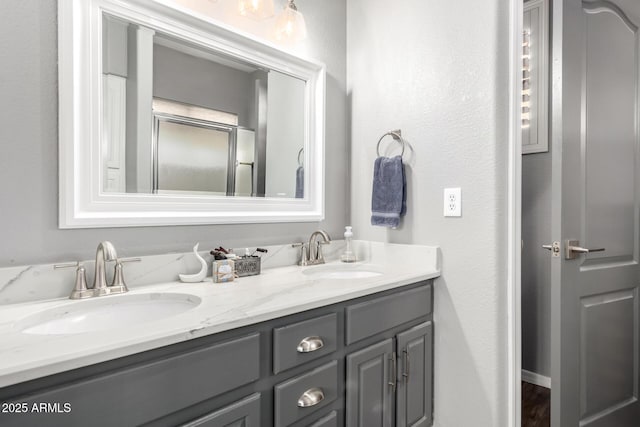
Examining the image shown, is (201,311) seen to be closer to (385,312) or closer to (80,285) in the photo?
(80,285)

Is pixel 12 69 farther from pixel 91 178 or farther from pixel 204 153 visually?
pixel 204 153

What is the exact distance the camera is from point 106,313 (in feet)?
3.54

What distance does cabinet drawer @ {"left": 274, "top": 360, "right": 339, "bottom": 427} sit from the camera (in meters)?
1.00

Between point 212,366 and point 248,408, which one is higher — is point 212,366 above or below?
above

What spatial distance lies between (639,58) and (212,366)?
7.50ft

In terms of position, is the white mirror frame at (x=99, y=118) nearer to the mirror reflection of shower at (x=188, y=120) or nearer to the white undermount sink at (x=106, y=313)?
the mirror reflection of shower at (x=188, y=120)

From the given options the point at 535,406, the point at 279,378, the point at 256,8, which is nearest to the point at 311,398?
the point at 279,378

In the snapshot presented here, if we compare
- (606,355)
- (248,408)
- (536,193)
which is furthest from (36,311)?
(536,193)

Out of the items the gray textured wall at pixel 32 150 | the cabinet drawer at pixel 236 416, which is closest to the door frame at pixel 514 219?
the cabinet drawer at pixel 236 416

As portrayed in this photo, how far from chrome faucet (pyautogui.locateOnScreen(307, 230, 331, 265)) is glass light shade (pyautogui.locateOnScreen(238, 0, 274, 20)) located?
1044mm

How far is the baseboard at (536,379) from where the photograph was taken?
2.21 meters

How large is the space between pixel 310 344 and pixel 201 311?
0.36 meters

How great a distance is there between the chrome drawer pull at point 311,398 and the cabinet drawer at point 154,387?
0.21 metres

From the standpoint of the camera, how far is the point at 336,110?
2.03 m
